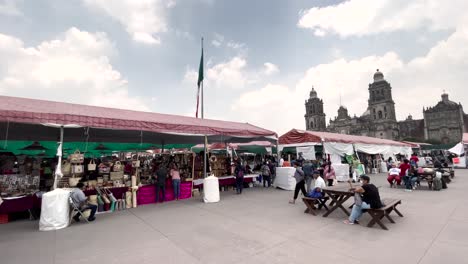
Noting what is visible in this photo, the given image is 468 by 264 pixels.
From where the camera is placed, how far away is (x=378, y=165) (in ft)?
65.0

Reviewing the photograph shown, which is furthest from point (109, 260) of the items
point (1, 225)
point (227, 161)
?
point (227, 161)

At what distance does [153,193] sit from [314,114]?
9241 cm

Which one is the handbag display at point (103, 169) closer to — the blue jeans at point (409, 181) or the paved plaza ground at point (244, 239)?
the paved plaza ground at point (244, 239)

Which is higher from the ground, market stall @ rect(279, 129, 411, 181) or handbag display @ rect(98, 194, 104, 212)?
market stall @ rect(279, 129, 411, 181)

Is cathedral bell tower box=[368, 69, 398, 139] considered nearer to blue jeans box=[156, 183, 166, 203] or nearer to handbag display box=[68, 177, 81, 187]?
blue jeans box=[156, 183, 166, 203]

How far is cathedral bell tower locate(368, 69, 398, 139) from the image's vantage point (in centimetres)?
7431

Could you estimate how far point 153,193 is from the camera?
8.81 metres

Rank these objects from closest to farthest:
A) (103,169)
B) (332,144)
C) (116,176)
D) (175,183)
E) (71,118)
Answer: (71,118) < (103,169) < (116,176) < (175,183) < (332,144)

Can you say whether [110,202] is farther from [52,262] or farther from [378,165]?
[378,165]

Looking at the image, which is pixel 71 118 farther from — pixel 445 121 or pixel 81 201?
pixel 445 121

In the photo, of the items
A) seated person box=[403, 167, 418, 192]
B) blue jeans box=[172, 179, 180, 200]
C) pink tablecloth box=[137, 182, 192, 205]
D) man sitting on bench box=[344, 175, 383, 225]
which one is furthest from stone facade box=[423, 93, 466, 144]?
blue jeans box=[172, 179, 180, 200]

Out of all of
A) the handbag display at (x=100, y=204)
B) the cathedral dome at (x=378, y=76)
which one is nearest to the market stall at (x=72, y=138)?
the handbag display at (x=100, y=204)

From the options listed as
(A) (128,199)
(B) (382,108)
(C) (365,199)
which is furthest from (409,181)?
(B) (382,108)

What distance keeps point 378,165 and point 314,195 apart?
16726 millimetres
